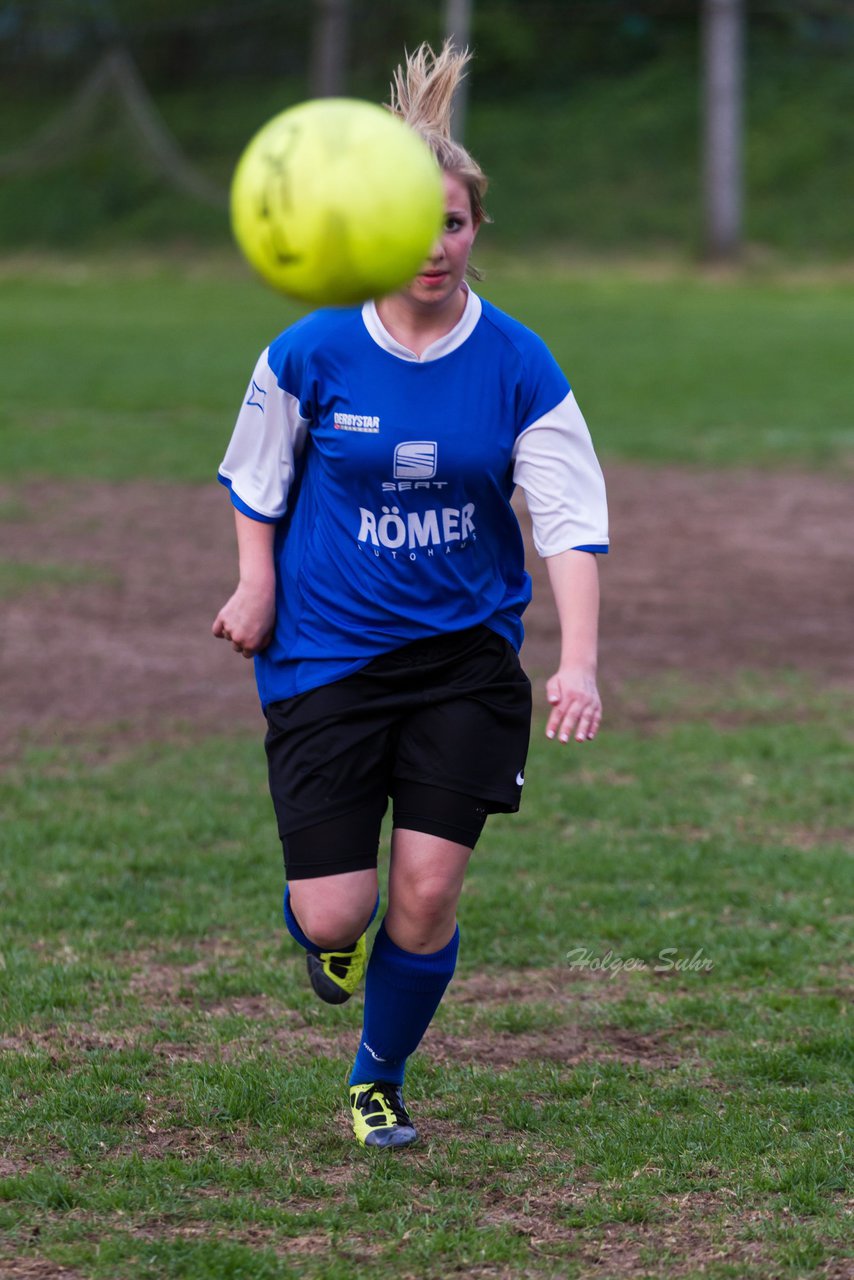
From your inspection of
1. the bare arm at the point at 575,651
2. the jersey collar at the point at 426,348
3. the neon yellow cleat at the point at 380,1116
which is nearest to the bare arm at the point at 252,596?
the jersey collar at the point at 426,348

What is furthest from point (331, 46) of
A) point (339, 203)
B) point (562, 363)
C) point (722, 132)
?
point (339, 203)

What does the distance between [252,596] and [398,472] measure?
43 centimetres

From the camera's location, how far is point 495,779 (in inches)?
143

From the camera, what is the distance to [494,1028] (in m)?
4.42

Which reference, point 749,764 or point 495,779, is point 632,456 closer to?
point 749,764

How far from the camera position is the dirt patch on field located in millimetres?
7824

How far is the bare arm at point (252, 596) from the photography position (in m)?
3.66

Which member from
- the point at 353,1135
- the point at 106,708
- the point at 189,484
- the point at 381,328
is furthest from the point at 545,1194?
the point at 189,484

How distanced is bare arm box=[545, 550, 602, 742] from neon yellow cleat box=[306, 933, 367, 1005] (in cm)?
75

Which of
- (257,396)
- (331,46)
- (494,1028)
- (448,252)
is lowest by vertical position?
(494,1028)

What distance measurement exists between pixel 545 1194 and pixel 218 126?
1543 inches

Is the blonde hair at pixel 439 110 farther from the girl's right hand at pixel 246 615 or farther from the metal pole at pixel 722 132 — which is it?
the metal pole at pixel 722 132

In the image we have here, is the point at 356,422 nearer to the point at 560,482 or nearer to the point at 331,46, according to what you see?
the point at 560,482

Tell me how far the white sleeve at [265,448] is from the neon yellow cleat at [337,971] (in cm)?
101
